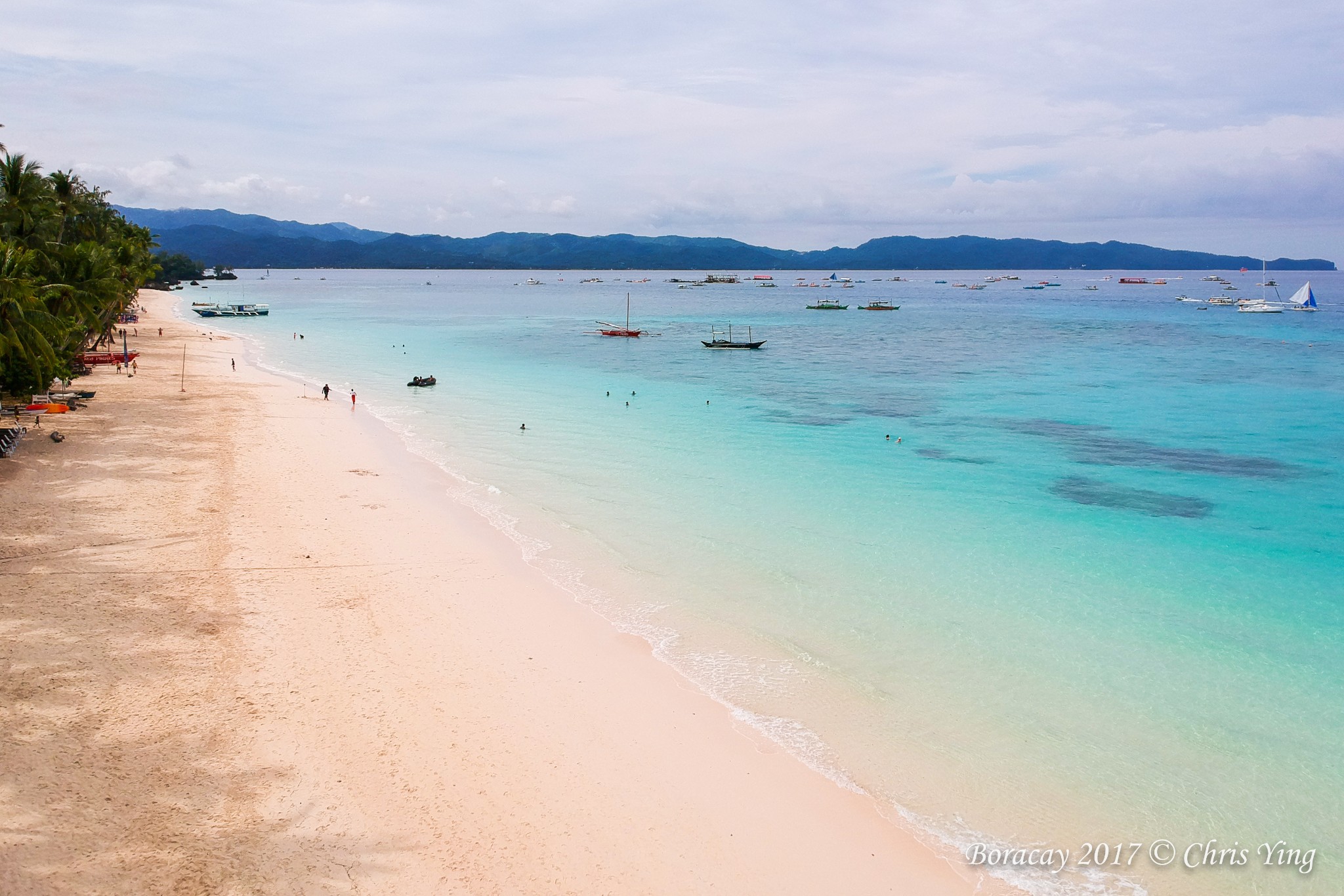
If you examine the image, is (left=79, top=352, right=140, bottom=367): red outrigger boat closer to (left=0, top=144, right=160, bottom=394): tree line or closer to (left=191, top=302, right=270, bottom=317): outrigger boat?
(left=0, top=144, right=160, bottom=394): tree line

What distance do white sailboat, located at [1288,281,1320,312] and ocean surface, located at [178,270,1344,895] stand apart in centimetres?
8031

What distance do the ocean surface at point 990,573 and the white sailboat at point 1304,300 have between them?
80.3m

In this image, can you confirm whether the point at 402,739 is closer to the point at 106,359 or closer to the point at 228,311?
the point at 106,359

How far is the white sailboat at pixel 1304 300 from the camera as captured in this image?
113 meters

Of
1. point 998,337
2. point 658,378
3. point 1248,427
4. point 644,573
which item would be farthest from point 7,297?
point 998,337

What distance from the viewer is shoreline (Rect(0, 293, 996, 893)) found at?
26.5 feet

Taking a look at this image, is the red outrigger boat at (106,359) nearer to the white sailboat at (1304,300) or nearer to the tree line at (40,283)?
the tree line at (40,283)

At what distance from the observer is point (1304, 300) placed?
376 feet

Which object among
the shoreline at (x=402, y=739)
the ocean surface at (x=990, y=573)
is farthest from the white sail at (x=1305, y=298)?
the shoreline at (x=402, y=739)

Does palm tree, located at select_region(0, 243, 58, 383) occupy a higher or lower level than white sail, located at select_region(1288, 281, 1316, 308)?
lower

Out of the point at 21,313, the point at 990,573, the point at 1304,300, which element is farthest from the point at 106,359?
the point at 1304,300

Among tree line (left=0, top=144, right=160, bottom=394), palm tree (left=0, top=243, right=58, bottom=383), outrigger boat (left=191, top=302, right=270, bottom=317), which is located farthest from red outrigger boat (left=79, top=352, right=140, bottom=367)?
outrigger boat (left=191, top=302, right=270, bottom=317)

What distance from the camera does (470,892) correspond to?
7.73 m

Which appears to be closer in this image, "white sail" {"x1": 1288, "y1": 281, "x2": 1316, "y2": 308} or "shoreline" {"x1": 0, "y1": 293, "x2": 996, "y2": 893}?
"shoreline" {"x1": 0, "y1": 293, "x2": 996, "y2": 893}
